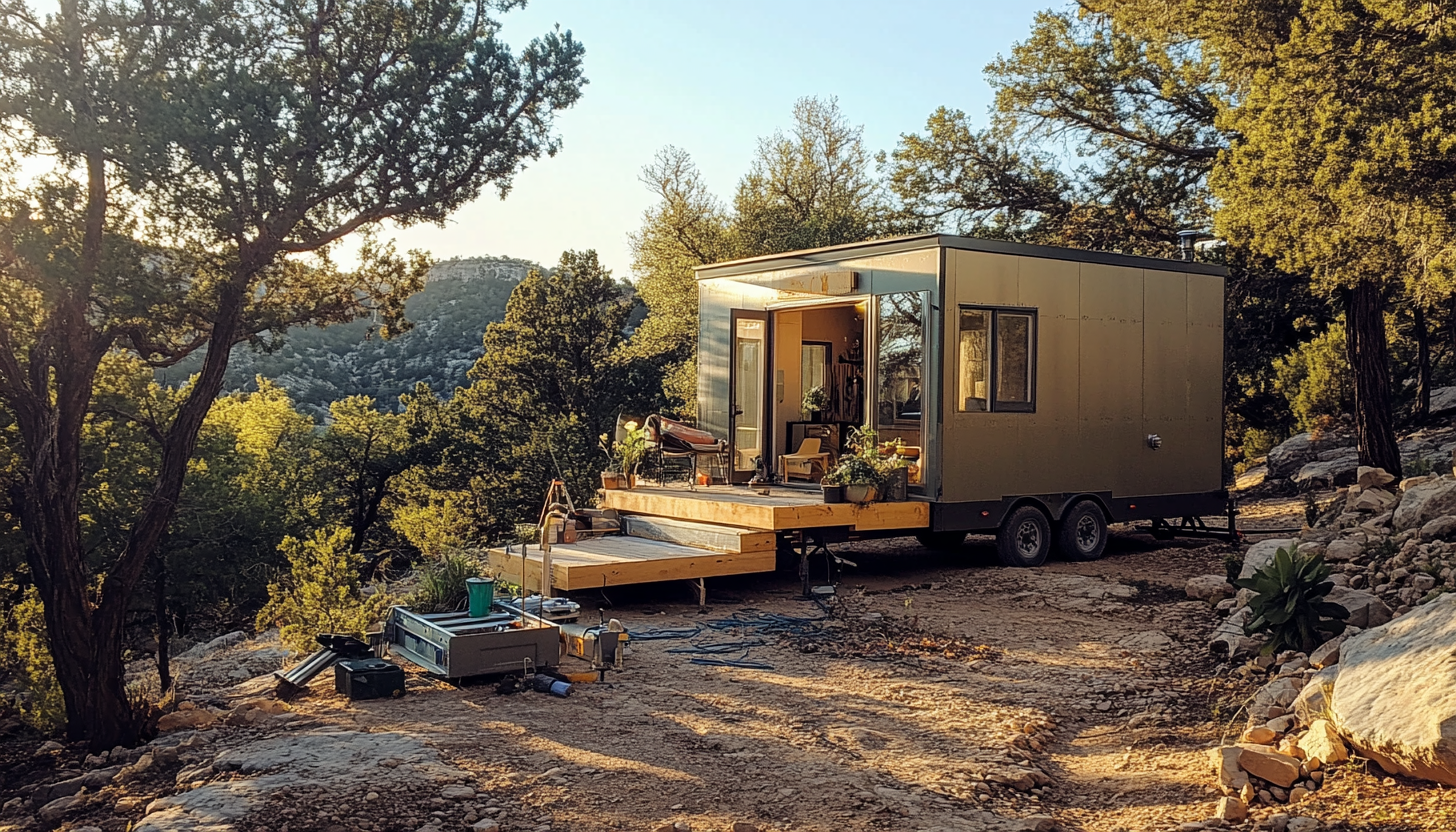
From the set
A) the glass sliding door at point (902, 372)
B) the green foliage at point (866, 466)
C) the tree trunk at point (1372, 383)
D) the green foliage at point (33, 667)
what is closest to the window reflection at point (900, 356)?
the glass sliding door at point (902, 372)

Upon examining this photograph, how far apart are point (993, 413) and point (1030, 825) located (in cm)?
640

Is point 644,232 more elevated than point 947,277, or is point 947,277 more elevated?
point 644,232

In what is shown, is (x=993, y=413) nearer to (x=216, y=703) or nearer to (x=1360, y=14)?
(x=1360, y=14)

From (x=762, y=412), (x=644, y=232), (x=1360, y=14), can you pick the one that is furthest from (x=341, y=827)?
(x=644, y=232)

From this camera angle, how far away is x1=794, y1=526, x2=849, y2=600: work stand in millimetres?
9512

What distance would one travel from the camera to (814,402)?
1220cm

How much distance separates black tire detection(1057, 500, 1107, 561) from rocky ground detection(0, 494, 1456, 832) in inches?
86.0

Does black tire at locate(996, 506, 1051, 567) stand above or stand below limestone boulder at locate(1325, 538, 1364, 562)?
below

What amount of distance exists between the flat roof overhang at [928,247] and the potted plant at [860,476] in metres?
1.95

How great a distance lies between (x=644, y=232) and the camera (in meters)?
29.2

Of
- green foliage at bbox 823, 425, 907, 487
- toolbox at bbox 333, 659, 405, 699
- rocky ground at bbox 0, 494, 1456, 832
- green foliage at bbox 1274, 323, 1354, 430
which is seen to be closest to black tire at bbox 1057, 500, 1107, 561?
green foliage at bbox 823, 425, 907, 487

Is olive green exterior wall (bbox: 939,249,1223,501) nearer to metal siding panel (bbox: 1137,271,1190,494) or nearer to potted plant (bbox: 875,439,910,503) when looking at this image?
metal siding panel (bbox: 1137,271,1190,494)

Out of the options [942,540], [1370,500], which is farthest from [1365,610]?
[942,540]

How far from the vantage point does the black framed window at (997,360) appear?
10.1 metres
